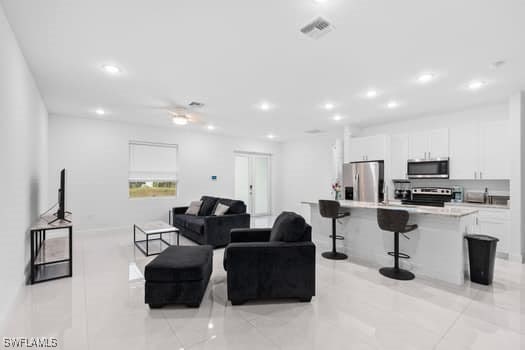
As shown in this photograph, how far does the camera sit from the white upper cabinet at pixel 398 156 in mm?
5786

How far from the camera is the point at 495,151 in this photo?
463 centimetres

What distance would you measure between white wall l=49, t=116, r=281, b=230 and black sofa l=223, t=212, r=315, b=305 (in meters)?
4.93

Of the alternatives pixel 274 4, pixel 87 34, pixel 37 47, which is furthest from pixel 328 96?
pixel 37 47

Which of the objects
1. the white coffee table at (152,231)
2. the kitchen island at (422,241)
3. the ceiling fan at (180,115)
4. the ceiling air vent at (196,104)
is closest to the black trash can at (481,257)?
the kitchen island at (422,241)

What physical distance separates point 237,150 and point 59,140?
464 cm

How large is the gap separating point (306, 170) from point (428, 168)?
3884 millimetres

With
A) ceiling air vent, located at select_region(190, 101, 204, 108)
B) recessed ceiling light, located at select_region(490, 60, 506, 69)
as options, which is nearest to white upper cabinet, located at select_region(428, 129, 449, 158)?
recessed ceiling light, located at select_region(490, 60, 506, 69)

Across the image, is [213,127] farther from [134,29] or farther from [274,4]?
[274,4]

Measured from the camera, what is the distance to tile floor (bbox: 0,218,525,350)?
2.09 m

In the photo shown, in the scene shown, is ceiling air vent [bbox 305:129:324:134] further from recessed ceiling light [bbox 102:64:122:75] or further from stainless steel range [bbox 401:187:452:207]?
recessed ceiling light [bbox 102:64:122:75]

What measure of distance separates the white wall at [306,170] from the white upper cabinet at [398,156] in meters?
1.79

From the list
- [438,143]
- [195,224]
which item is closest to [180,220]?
[195,224]

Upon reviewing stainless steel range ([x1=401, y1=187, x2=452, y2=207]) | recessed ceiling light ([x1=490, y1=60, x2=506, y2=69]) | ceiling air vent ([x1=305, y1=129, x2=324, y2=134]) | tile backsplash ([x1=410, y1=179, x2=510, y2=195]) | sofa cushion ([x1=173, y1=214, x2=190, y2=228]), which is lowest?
sofa cushion ([x1=173, y1=214, x2=190, y2=228])

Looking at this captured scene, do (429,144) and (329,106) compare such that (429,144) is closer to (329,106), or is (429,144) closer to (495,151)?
(495,151)
